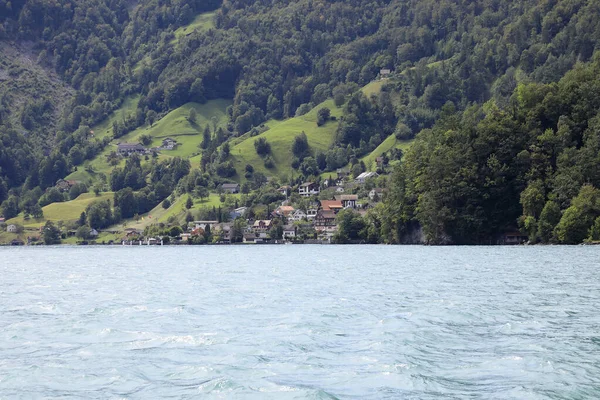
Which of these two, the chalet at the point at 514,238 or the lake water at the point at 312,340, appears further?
the chalet at the point at 514,238

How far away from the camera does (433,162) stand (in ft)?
461

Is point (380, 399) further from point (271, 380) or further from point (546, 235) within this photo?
point (546, 235)

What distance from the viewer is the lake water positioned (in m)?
25.0

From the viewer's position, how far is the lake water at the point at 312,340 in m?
25.0

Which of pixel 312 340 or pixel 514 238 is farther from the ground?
pixel 514 238

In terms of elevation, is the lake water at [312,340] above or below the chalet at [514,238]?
below

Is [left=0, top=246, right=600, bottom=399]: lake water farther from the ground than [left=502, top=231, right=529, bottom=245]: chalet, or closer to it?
closer to it

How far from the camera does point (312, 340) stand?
32.3 m

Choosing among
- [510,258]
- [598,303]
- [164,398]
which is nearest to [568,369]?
[164,398]

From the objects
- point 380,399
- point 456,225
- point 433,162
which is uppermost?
point 433,162

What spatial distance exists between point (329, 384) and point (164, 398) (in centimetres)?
476

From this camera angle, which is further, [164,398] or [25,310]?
[25,310]

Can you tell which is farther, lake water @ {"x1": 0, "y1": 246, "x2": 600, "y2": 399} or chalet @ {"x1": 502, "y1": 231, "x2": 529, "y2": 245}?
chalet @ {"x1": 502, "y1": 231, "x2": 529, "y2": 245}

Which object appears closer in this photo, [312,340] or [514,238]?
[312,340]
